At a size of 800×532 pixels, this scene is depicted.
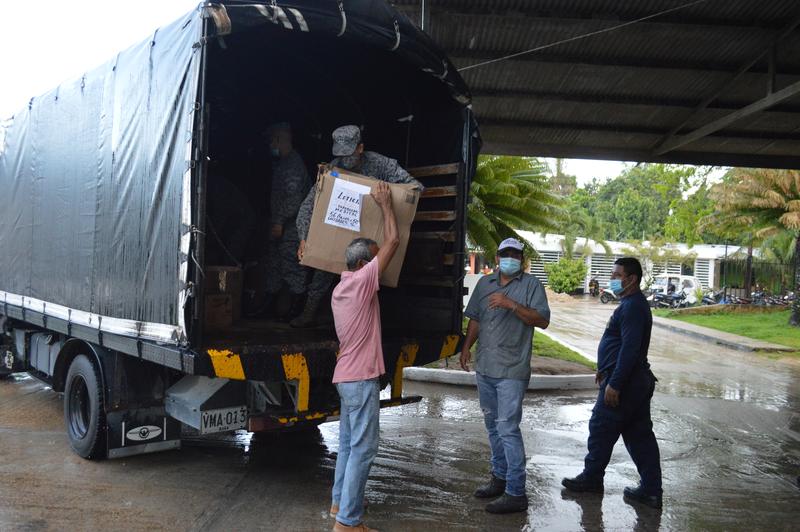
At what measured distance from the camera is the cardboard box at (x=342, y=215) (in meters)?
4.31

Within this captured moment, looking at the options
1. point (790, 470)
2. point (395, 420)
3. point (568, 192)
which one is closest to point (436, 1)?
point (395, 420)

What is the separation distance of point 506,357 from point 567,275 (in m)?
30.9

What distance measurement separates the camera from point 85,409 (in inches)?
200

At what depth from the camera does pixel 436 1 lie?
21.8 ft

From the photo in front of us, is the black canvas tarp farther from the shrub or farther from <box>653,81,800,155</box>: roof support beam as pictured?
the shrub

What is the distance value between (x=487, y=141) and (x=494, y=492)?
6962 millimetres

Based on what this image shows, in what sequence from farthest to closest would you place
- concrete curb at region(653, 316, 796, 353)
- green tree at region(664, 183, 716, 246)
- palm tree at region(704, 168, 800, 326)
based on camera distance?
green tree at region(664, 183, 716, 246)
palm tree at region(704, 168, 800, 326)
concrete curb at region(653, 316, 796, 353)

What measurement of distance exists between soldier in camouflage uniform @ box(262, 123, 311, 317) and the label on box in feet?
3.53

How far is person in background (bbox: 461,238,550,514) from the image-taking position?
13.6 feet

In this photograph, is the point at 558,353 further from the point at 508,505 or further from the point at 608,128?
the point at 508,505

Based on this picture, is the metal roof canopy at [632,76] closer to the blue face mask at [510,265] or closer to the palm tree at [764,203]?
the blue face mask at [510,265]

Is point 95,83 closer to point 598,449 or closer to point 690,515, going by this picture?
point 598,449

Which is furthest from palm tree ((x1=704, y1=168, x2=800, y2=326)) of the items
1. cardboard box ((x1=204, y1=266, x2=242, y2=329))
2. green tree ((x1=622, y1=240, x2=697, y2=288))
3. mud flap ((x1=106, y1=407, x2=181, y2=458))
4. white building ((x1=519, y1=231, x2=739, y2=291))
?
mud flap ((x1=106, y1=407, x2=181, y2=458))

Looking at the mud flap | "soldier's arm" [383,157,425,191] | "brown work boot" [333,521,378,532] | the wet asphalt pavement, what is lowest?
the wet asphalt pavement
